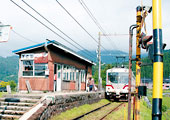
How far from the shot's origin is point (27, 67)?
17.5 metres

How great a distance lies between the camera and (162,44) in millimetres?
2824

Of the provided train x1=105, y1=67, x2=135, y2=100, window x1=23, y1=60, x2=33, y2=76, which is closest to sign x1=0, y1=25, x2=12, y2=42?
window x1=23, y1=60, x2=33, y2=76

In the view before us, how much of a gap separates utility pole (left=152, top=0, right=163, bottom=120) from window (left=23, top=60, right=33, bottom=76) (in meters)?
15.3

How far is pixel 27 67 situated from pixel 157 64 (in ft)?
51.7

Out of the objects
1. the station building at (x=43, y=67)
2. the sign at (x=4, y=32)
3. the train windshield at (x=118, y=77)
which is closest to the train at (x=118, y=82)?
the train windshield at (x=118, y=77)

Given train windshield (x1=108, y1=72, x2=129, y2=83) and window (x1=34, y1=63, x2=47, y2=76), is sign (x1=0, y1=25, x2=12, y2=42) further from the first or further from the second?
train windshield (x1=108, y1=72, x2=129, y2=83)

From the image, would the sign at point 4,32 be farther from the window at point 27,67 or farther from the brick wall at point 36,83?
the window at point 27,67

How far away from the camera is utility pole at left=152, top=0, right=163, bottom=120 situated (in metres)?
2.72

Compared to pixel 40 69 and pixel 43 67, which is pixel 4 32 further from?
pixel 40 69

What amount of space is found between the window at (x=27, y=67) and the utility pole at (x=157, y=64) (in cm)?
1534

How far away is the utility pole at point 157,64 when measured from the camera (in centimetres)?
272

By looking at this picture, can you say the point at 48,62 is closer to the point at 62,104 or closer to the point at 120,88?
the point at 62,104

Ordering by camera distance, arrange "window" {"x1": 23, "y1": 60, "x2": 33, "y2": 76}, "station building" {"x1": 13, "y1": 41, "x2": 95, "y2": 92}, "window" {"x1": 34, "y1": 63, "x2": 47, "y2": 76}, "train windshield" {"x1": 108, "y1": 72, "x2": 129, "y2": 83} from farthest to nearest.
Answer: "train windshield" {"x1": 108, "y1": 72, "x2": 129, "y2": 83} → "window" {"x1": 23, "y1": 60, "x2": 33, "y2": 76} → "window" {"x1": 34, "y1": 63, "x2": 47, "y2": 76} → "station building" {"x1": 13, "y1": 41, "x2": 95, "y2": 92}

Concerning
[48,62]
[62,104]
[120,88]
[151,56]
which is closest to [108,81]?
[120,88]
